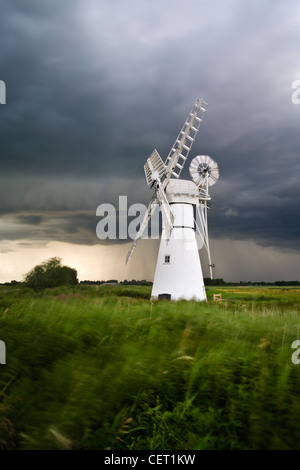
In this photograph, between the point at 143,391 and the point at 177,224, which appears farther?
the point at 177,224

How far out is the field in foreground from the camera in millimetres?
4699

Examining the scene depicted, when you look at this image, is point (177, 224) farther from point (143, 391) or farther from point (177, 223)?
point (143, 391)

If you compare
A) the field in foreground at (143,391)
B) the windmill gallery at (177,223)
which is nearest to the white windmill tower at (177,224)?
the windmill gallery at (177,223)

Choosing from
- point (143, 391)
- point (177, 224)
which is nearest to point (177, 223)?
point (177, 224)

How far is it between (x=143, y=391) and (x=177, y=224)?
25.0 metres

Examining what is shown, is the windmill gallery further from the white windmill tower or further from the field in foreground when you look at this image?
the field in foreground

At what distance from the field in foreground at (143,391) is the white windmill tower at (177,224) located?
67.9 ft

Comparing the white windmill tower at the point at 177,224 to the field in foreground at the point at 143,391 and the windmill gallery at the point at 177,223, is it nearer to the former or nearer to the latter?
the windmill gallery at the point at 177,223

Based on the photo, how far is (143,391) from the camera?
205 inches

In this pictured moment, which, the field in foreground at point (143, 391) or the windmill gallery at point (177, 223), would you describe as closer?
the field in foreground at point (143, 391)

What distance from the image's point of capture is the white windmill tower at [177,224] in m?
28.8

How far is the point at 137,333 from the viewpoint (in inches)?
276
